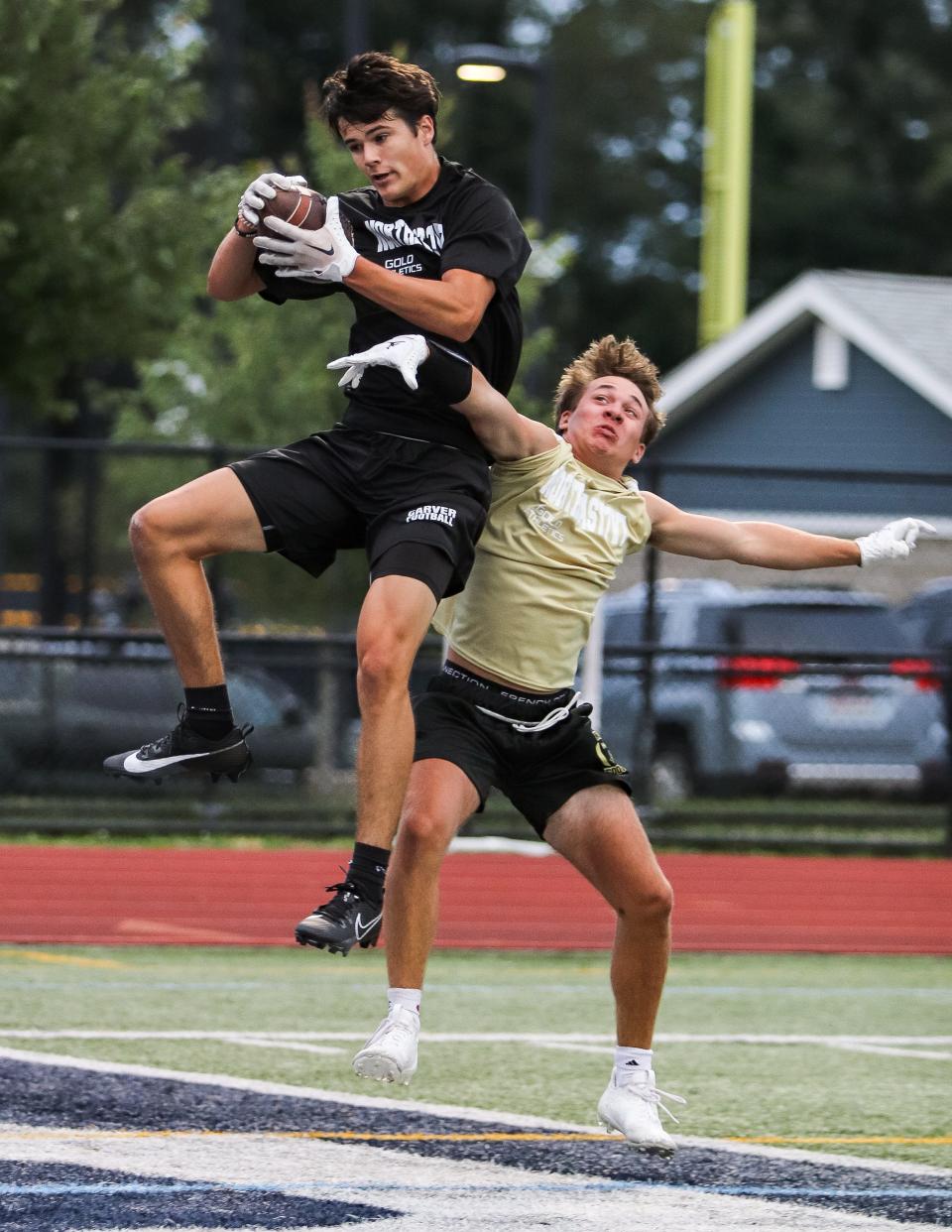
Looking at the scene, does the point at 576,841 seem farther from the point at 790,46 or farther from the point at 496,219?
the point at 790,46

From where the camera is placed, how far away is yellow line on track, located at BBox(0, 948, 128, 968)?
32.8 feet

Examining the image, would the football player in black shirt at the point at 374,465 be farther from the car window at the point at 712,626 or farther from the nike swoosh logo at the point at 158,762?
the car window at the point at 712,626

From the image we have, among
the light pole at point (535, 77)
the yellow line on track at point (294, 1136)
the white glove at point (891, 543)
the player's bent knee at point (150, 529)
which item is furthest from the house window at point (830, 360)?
the player's bent knee at point (150, 529)

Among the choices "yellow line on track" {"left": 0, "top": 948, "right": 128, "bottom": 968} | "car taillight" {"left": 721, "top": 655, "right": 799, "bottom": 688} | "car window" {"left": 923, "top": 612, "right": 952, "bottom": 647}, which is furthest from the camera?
"car window" {"left": 923, "top": 612, "right": 952, "bottom": 647}

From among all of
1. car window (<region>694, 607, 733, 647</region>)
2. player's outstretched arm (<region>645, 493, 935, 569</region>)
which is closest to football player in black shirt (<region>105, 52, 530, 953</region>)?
player's outstretched arm (<region>645, 493, 935, 569</region>)

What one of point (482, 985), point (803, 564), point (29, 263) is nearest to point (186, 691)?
point (803, 564)

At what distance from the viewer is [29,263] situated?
15094 millimetres

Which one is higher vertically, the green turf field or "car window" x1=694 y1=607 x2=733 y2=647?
"car window" x1=694 y1=607 x2=733 y2=647

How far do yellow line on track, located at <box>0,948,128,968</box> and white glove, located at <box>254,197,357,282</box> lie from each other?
5.09 metres

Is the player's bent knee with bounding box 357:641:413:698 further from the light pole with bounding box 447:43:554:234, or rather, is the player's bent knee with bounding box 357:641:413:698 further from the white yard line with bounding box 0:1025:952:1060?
the light pole with bounding box 447:43:554:234

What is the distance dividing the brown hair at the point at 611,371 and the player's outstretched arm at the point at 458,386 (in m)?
0.21

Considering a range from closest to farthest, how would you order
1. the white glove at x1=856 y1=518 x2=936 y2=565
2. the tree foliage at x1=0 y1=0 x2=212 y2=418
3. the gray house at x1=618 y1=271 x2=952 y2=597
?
the white glove at x1=856 y1=518 x2=936 y2=565 → the tree foliage at x1=0 y1=0 x2=212 y2=418 → the gray house at x1=618 y1=271 x2=952 y2=597

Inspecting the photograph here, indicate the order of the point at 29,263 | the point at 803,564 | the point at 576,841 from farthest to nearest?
1. the point at 29,263
2. the point at 803,564
3. the point at 576,841

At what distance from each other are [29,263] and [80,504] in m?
1.73
